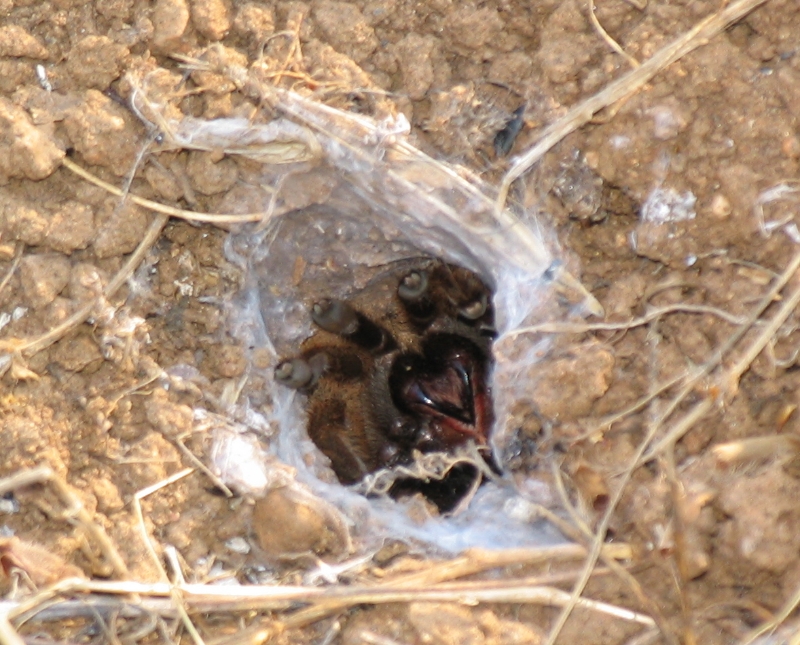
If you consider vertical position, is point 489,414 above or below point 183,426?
below

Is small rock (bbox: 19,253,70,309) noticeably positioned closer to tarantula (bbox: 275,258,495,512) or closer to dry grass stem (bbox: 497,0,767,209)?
tarantula (bbox: 275,258,495,512)

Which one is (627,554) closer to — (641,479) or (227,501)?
(641,479)

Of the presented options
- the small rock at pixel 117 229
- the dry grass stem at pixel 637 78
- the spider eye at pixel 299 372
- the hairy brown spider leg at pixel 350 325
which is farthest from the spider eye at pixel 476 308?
the small rock at pixel 117 229

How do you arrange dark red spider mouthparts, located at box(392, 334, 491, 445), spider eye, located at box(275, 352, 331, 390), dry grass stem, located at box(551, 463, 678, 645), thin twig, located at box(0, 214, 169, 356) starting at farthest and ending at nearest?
dark red spider mouthparts, located at box(392, 334, 491, 445) < spider eye, located at box(275, 352, 331, 390) < thin twig, located at box(0, 214, 169, 356) < dry grass stem, located at box(551, 463, 678, 645)

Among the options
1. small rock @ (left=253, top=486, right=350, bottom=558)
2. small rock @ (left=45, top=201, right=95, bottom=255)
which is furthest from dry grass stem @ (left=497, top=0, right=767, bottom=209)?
small rock @ (left=45, top=201, right=95, bottom=255)

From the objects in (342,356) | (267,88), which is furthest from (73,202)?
(342,356)

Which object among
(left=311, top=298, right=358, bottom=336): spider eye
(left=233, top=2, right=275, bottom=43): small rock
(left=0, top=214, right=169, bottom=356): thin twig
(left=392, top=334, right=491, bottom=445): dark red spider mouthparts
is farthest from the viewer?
(left=392, top=334, right=491, bottom=445): dark red spider mouthparts
